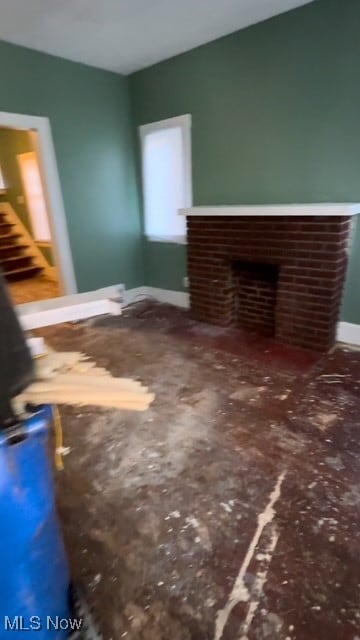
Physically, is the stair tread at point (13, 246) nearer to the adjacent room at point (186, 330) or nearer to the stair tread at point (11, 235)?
the stair tread at point (11, 235)

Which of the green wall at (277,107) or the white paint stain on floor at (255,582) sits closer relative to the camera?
the white paint stain on floor at (255,582)

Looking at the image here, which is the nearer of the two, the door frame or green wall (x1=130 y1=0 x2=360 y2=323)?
green wall (x1=130 y1=0 x2=360 y2=323)

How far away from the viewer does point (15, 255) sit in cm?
616

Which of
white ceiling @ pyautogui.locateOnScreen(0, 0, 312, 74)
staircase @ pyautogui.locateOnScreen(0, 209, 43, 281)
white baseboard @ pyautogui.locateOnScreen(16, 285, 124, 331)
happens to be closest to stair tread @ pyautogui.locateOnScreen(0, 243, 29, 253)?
staircase @ pyautogui.locateOnScreen(0, 209, 43, 281)

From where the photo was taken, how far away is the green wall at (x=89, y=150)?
3242mm

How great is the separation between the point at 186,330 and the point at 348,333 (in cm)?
147

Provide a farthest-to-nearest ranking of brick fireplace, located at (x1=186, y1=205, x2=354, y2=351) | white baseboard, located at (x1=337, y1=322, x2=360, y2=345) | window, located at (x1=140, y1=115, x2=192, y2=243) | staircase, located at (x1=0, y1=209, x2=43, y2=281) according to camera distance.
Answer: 1. staircase, located at (x1=0, y1=209, x2=43, y2=281)
2. window, located at (x1=140, y1=115, x2=192, y2=243)
3. white baseboard, located at (x1=337, y1=322, x2=360, y2=345)
4. brick fireplace, located at (x1=186, y1=205, x2=354, y2=351)

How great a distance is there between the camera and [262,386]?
2.41m

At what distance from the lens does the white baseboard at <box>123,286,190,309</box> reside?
425 centimetres

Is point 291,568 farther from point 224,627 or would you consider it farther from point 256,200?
point 256,200

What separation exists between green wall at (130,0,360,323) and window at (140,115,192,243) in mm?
120

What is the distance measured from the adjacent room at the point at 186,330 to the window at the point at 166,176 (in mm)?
22

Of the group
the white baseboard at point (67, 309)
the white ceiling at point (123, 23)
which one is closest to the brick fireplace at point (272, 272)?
the white ceiling at point (123, 23)

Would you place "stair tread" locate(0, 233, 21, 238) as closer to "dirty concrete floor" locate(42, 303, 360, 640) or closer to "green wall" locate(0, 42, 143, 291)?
"green wall" locate(0, 42, 143, 291)
